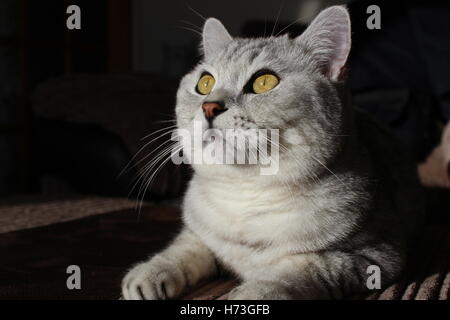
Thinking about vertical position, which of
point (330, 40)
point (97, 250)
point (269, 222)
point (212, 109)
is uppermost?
point (330, 40)

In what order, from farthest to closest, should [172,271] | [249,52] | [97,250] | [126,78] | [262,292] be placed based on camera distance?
[126,78] → [97,250] → [249,52] → [172,271] → [262,292]

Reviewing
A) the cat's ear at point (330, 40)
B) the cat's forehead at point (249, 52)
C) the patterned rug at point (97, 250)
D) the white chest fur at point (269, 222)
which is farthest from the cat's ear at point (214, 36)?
the patterned rug at point (97, 250)

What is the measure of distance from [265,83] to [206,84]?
0.46 feet

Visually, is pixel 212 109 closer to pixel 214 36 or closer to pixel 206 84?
pixel 206 84

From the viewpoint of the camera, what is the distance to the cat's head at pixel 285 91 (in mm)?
833

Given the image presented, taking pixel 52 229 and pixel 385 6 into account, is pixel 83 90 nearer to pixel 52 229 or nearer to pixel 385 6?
pixel 52 229

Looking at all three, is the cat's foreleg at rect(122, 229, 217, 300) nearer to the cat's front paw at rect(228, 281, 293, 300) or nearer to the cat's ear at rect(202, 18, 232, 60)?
the cat's front paw at rect(228, 281, 293, 300)

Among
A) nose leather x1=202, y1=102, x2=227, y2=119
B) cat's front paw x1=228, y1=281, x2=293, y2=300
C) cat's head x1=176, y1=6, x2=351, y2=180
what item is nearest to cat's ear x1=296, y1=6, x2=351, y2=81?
cat's head x1=176, y1=6, x2=351, y2=180

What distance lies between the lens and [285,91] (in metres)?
0.86

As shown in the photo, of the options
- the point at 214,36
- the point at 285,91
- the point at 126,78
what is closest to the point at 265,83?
the point at 285,91

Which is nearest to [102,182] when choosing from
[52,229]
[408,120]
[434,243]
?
[52,229]

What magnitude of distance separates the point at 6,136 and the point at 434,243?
6.96 feet

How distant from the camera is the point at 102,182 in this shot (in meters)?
1.74

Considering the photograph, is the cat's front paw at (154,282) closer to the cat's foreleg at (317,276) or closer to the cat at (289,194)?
the cat at (289,194)
